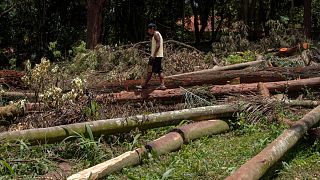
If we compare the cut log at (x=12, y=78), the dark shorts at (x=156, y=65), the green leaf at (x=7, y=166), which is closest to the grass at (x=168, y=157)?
the green leaf at (x=7, y=166)

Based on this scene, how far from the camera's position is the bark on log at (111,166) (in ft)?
17.5

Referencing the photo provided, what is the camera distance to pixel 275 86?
9828 millimetres

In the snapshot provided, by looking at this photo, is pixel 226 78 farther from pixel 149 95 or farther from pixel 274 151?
pixel 274 151

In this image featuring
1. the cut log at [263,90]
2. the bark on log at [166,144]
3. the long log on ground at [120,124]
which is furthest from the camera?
the cut log at [263,90]

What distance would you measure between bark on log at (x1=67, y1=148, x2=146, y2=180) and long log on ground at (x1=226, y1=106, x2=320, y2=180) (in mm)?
1548

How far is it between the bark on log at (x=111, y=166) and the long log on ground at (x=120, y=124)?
785mm

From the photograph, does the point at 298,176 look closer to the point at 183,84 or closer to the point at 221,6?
the point at 183,84

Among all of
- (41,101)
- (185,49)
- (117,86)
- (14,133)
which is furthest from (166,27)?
(14,133)

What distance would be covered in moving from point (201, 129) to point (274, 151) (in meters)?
1.97

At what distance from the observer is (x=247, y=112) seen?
8.38 meters

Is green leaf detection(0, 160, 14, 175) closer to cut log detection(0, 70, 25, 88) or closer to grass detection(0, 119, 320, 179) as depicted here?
grass detection(0, 119, 320, 179)

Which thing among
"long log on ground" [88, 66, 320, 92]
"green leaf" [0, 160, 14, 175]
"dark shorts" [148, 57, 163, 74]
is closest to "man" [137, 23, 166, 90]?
"dark shorts" [148, 57, 163, 74]

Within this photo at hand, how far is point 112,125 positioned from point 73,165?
3.15ft

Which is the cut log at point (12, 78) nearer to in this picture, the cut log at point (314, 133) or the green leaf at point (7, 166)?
the green leaf at point (7, 166)
